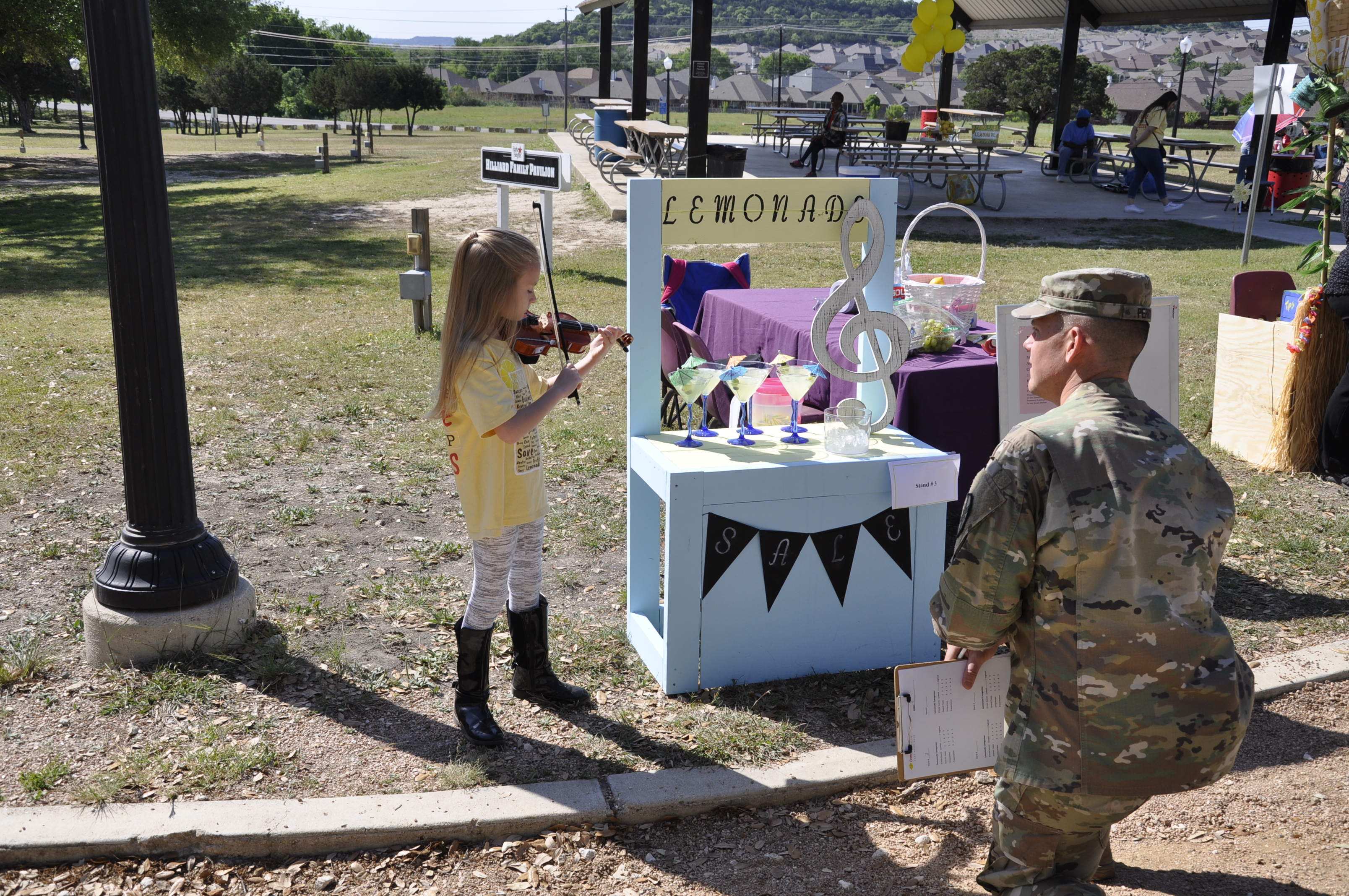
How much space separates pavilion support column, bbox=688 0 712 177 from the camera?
48.9 ft

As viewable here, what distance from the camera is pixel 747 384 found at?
3.56 metres

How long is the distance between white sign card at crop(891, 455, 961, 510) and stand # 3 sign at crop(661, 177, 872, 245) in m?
0.83

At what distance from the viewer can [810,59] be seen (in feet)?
427

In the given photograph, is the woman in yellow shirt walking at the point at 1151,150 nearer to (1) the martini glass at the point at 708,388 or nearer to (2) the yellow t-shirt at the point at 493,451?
(1) the martini glass at the point at 708,388

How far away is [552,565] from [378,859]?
6.54ft

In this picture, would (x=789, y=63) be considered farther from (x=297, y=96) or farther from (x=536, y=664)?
(x=536, y=664)

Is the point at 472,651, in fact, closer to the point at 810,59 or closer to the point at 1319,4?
the point at 1319,4

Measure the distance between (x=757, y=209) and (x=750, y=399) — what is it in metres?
0.70

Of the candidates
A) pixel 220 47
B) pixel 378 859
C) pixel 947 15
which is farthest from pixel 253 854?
pixel 220 47

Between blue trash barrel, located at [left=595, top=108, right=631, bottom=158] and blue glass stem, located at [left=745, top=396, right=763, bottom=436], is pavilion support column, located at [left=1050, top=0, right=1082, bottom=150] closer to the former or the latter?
blue trash barrel, located at [left=595, top=108, right=631, bottom=158]

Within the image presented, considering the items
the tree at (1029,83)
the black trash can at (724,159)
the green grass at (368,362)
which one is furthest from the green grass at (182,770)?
the tree at (1029,83)

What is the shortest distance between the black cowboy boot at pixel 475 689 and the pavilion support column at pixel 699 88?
1248 cm

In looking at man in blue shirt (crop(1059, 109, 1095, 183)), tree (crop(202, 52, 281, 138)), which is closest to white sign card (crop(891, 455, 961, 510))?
man in blue shirt (crop(1059, 109, 1095, 183))

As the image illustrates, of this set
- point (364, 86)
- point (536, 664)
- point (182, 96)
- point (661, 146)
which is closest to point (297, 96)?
point (182, 96)
